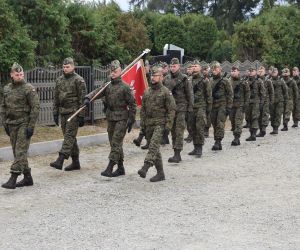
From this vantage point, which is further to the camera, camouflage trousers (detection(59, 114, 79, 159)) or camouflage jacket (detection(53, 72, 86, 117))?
camouflage jacket (detection(53, 72, 86, 117))

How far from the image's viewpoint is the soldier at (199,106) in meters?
12.3

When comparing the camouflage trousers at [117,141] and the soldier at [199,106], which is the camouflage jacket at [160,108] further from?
the soldier at [199,106]

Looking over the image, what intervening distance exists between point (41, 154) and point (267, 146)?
5116mm

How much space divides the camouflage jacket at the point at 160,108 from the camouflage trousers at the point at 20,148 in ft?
6.65

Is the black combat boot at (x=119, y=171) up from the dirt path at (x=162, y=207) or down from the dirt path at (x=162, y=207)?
up

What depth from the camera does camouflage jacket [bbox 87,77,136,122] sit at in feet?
32.1

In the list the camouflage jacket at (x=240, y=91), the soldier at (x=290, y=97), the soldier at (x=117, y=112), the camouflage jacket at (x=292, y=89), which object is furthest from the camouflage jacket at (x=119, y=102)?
the camouflage jacket at (x=292, y=89)

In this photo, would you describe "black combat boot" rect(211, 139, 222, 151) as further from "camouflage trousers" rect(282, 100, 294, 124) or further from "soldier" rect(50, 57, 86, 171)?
"camouflage trousers" rect(282, 100, 294, 124)

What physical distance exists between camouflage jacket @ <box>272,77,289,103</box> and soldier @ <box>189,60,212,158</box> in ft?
14.4

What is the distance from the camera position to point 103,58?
61.6ft

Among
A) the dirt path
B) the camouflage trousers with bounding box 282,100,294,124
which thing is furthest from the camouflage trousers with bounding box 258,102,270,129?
the dirt path

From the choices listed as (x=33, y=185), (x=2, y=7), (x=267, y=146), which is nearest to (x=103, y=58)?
(x=2, y=7)

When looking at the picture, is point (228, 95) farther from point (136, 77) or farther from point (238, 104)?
point (136, 77)

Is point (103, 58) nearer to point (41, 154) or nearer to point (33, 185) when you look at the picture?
point (41, 154)
